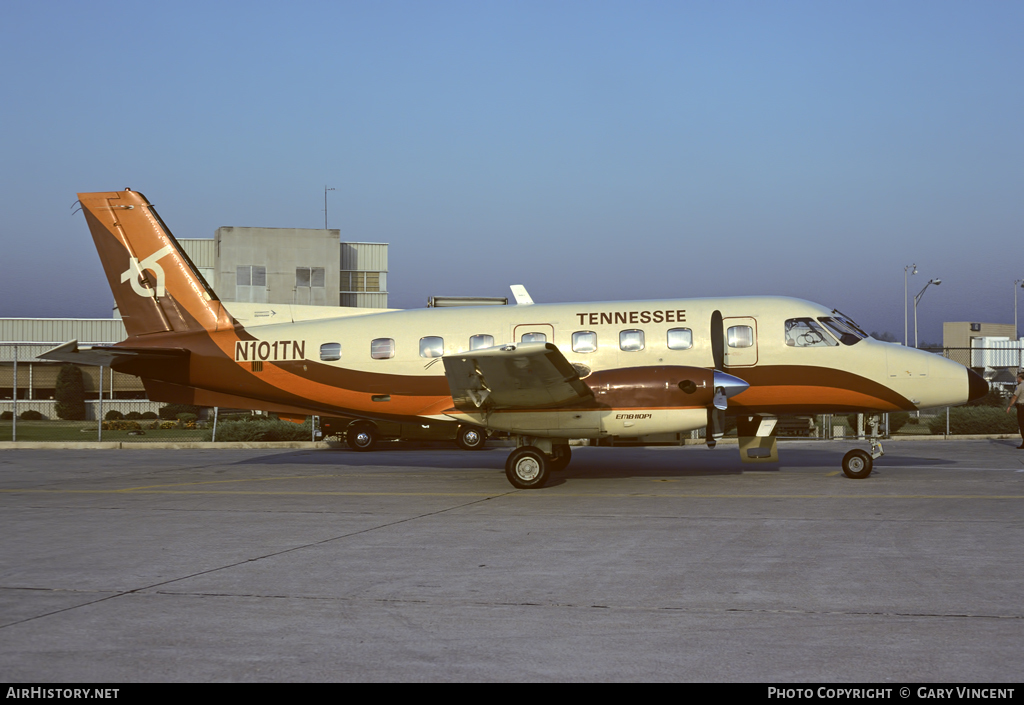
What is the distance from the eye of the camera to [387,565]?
7691 mm

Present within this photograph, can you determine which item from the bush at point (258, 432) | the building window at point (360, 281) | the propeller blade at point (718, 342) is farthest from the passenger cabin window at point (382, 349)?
the building window at point (360, 281)

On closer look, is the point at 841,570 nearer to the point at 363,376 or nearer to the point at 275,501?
the point at 275,501

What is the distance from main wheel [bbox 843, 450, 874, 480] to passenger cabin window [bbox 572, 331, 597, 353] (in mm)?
4743

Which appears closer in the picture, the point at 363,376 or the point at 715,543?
the point at 715,543

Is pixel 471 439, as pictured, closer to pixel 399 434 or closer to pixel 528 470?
pixel 399 434

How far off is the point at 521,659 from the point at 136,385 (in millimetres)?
52847

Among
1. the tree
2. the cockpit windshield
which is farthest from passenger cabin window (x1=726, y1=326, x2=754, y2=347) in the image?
the tree

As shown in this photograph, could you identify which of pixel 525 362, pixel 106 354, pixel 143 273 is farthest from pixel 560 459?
pixel 143 273

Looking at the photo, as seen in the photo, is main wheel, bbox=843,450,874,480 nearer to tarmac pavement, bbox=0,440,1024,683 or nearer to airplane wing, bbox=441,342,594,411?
tarmac pavement, bbox=0,440,1024,683

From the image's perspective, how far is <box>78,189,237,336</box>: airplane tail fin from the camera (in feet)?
55.1

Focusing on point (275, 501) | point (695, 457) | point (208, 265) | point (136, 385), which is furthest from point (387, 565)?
point (208, 265)

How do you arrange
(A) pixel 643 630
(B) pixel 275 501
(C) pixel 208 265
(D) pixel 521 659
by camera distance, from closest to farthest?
(D) pixel 521 659 < (A) pixel 643 630 < (B) pixel 275 501 < (C) pixel 208 265

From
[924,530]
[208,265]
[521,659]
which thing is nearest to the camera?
[521,659]

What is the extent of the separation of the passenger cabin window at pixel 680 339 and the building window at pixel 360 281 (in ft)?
162
